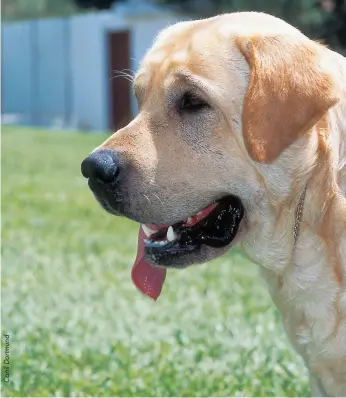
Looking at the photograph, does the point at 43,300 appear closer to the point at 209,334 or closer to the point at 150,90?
the point at 209,334

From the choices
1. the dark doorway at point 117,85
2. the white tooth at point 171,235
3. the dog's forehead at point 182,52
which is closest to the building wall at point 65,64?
the dark doorway at point 117,85

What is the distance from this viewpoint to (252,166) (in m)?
3.02

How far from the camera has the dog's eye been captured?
3072mm

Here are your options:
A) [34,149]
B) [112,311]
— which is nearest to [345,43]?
[34,149]

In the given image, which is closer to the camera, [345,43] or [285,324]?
[285,324]

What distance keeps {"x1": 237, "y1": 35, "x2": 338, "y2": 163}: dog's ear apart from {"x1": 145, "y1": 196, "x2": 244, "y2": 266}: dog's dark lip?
0.96 feet

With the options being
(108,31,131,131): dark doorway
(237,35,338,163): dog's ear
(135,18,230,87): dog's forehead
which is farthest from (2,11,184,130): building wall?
(237,35,338,163): dog's ear

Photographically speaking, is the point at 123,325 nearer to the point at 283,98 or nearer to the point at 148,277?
the point at 148,277

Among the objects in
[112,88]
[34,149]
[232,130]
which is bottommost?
[112,88]

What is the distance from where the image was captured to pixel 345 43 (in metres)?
19.9

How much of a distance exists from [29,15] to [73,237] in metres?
15.1

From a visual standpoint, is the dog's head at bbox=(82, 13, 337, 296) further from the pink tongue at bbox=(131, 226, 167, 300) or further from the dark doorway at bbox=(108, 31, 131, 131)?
the dark doorway at bbox=(108, 31, 131, 131)

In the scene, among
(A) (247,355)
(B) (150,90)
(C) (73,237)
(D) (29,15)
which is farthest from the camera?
(D) (29,15)

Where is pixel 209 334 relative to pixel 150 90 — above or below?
below
